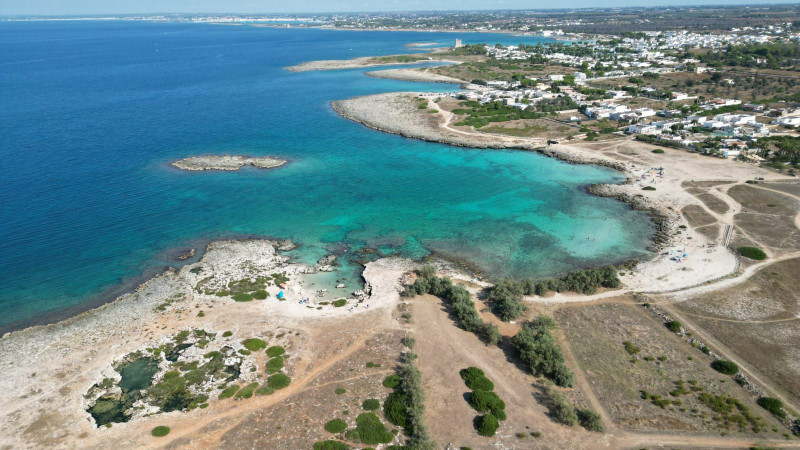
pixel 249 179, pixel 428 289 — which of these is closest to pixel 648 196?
pixel 428 289

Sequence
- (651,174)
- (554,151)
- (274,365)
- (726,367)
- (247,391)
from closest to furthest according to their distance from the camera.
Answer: (247,391) < (726,367) < (274,365) < (651,174) < (554,151)

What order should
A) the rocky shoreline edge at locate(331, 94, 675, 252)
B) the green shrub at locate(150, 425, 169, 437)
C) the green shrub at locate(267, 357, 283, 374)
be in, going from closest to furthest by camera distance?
the green shrub at locate(150, 425, 169, 437) → the green shrub at locate(267, 357, 283, 374) → the rocky shoreline edge at locate(331, 94, 675, 252)

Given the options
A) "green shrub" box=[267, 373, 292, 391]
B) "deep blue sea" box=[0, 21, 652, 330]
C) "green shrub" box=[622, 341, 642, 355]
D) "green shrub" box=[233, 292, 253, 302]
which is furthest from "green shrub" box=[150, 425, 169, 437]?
"green shrub" box=[622, 341, 642, 355]

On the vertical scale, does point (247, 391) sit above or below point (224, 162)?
below

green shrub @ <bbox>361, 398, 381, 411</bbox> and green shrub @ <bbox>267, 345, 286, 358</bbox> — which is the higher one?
green shrub @ <bbox>267, 345, 286, 358</bbox>

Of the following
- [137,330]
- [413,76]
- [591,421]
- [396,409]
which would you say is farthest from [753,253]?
[413,76]

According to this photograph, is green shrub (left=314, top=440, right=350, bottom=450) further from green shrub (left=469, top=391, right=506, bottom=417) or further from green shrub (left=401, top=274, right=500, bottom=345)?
green shrub (left=401, top=274, right=500, bottom=345)

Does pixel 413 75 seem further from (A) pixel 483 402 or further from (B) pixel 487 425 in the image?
(B) pixel 487 425
